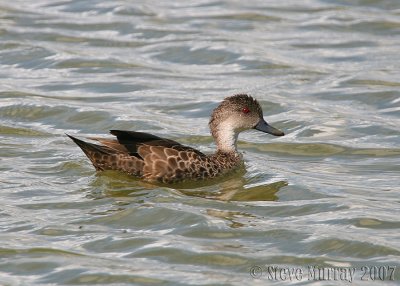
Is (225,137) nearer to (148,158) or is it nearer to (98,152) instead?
(148,158)

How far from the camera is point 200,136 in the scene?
15.5 meters

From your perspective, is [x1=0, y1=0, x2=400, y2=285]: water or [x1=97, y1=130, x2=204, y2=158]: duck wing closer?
[x1=0, y1=0, x2=400, y2=285]: water

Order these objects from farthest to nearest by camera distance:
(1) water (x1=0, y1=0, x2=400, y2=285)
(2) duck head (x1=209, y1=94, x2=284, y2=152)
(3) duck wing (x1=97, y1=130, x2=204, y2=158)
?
(2) duck head (x1=209, y1=94, x2=284, y2=152) < (3) duck wing (x1=97, y1=130, x2=204, y2=158) < (1) water (x1=0, y1=0, x2=400, y2=285)

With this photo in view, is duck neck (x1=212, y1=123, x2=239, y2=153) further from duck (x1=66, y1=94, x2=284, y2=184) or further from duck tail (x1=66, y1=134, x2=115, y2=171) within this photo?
duck tail (x1=66, y1=134, x2=115, y2=171)

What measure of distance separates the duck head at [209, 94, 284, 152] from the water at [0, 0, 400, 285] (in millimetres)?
438

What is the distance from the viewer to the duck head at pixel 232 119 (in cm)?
1416

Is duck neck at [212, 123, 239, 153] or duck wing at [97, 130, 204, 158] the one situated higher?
duck wing at [97, 130, 204, 158]

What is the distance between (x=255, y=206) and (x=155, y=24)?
8737mm

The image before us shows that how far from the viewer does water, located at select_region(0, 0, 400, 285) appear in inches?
432

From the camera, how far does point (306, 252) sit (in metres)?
11.1

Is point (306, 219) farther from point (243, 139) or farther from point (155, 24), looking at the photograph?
point (155, 24)

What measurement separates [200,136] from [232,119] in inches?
56.7

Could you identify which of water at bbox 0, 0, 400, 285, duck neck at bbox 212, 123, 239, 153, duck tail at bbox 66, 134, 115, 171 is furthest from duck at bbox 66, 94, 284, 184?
duck neck at bbox 212, 123, 239, 153

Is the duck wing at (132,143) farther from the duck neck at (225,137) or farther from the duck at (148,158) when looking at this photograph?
the duck neck at (225,137)
